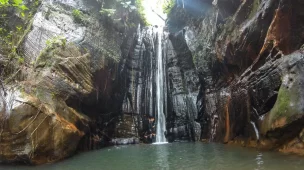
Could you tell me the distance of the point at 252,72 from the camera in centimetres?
1044

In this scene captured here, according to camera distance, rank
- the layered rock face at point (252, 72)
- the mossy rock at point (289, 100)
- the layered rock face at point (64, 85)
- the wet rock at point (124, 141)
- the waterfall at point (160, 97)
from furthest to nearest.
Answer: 1. the waterfall at point (160, 97)
2. the wet rock at point (124, 141)
3. the layered rock face at point (64, 85)
4. the layered rock face at point (252, 72)
5. the mossy rock at point (289, 100)

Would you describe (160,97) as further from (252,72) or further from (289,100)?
(289,100)

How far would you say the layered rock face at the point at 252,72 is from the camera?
7875 mm

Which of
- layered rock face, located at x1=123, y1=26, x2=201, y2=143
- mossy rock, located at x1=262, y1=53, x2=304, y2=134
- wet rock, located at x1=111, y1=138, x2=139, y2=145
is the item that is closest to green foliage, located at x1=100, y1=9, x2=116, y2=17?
layered rock face, located at x1=123, y1=26, x2=201, y2=143

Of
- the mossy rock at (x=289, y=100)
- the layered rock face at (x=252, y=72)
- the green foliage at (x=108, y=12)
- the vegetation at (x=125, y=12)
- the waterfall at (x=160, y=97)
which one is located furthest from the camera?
the waterfall at (x=160, y=97)

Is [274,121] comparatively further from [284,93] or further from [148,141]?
[148,141]

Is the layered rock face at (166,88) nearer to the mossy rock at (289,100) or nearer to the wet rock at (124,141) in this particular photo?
the wet rock at (124,141)

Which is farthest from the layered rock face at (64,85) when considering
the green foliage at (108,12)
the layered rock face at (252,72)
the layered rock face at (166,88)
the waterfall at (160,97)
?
the layered rock face at (252,72)

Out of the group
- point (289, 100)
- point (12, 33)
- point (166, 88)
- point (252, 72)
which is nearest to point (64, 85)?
point (12, 33)

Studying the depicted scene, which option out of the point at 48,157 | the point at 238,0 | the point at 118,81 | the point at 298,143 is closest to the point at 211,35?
the point at 238,0

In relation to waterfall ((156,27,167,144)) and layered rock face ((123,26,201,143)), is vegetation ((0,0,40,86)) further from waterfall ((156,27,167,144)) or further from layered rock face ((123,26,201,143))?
waterfall ((156,27,167,144))

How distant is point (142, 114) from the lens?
15914mm

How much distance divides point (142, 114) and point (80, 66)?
589cm

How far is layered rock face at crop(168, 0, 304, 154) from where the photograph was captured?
310 inches
